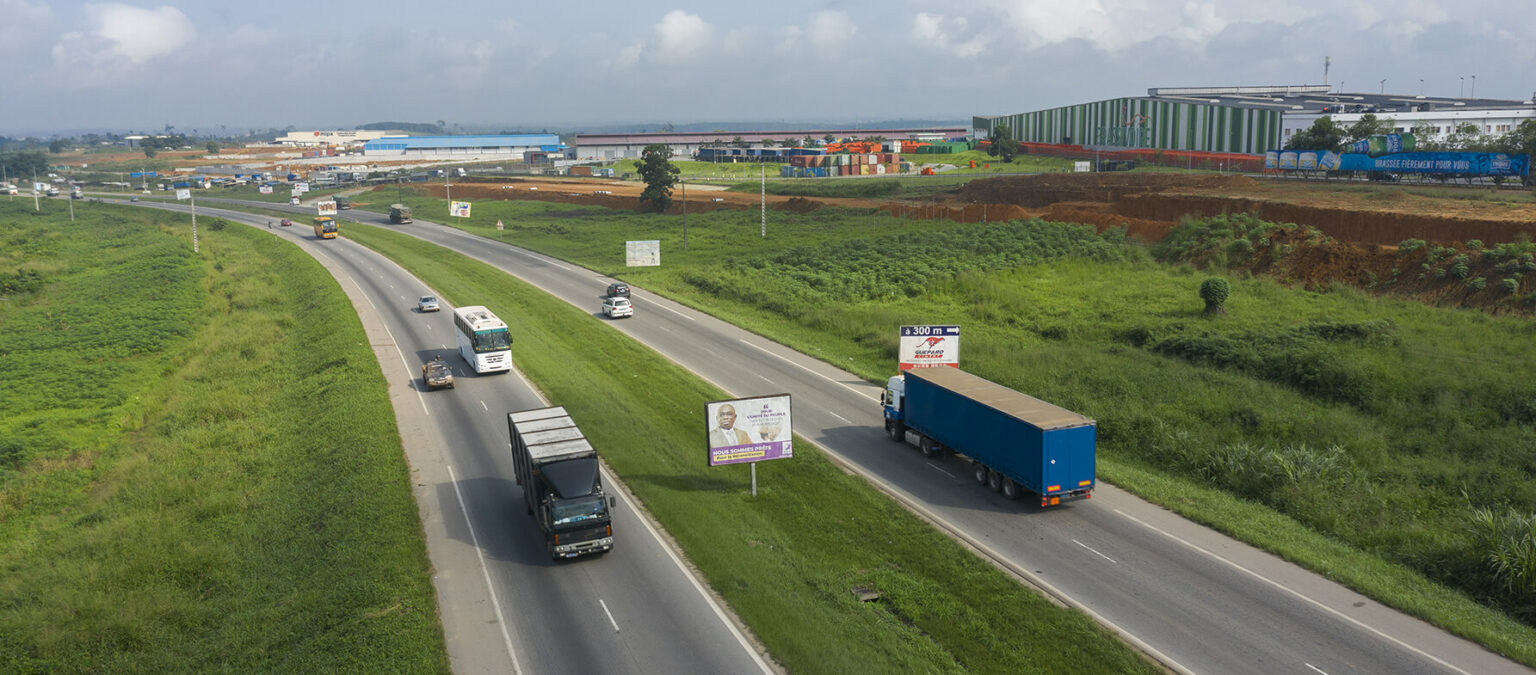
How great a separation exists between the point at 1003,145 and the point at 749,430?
534 ft

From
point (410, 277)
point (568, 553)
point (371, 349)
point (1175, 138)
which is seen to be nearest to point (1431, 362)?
point (568, 553)

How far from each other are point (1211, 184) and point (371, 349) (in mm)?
79498

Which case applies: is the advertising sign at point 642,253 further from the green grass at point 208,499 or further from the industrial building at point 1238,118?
the industrial building at point 1238,118

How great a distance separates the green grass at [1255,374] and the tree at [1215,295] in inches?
31.6

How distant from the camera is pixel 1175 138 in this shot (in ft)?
497

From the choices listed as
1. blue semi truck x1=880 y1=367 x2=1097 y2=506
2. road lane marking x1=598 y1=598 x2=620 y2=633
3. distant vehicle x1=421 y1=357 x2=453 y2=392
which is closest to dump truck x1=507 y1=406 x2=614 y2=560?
road lane marking x1=598 y1=598 x2=620 y2=633

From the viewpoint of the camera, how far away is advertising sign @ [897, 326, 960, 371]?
137 feet

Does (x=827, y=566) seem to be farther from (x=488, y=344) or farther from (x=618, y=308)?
(x=618, y=308)

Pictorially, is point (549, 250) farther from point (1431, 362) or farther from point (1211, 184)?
point (1431, 362)

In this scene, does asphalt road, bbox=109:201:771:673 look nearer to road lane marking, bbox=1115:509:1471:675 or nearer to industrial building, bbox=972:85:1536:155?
road lane marking, bbox=1115:509:1471:675

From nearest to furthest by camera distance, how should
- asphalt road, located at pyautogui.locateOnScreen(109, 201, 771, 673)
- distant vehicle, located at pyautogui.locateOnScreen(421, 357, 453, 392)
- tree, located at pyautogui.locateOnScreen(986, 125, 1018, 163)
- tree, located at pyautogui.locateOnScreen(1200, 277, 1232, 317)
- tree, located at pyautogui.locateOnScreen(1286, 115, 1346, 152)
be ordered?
asphalt road, located at pyautogui.locateOnScreen(109, 201, 771, 673) < distant vehicle, located at pyautogui.locateOnScreen(421, 357, 453, 392) < tree, located at pyautogui.locateOnScreen(1200, 277, 1232, 317) < tree, located at pyautogui.locateOnScreen(1286, 115, 1346, 152) < tree, located at pyautogui.locateOnScreen(986, 125, 1018, 163)

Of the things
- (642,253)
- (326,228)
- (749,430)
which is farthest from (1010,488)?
(326,228)

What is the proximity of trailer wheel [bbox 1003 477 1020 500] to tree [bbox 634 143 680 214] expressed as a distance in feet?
328

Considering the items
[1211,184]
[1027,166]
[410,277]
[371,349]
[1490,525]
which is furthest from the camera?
[1027,166]
